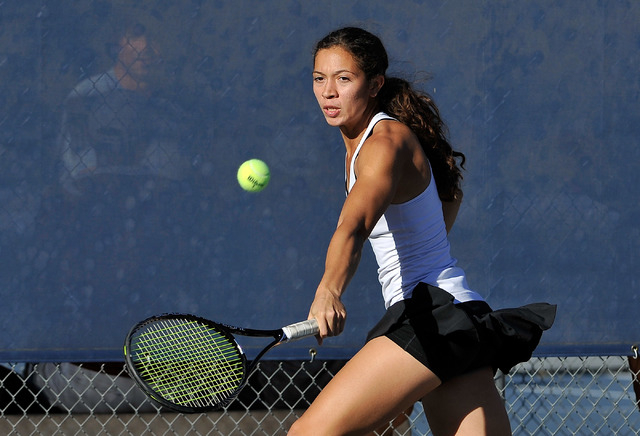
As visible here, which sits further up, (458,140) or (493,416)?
(458,140)

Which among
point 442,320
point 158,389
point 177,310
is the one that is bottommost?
point 177,310

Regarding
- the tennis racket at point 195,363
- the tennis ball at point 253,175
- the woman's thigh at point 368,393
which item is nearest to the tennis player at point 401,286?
the woman's thigh at point 368,393

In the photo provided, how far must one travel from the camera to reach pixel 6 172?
3092 millimetres

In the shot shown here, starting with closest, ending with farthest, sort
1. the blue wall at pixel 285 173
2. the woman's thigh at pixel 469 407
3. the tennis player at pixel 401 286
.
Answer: the tennis player at pixel 401 286, the woman's thigh at pixel 469 407, the blue wall at pixel 285 173

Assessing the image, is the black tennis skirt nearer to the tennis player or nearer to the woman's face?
the tennis player

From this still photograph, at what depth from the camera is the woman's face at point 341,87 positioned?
220 cm

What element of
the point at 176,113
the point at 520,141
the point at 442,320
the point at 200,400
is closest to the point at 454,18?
the point at 520,141

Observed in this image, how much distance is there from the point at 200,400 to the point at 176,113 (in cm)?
130

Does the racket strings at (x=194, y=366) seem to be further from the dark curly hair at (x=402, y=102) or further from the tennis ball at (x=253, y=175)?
the tennis ball at (x=253, y=175)

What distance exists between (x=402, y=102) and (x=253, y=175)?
0.97m

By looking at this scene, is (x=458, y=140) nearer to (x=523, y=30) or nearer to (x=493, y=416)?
(x=523, y=30)

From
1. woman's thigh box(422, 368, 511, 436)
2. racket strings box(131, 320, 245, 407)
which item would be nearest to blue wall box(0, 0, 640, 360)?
racket strings box(131, 320, 245, 407)

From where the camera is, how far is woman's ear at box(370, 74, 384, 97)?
2249 millimetres

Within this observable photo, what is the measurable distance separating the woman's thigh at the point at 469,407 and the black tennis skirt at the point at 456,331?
4 cm
